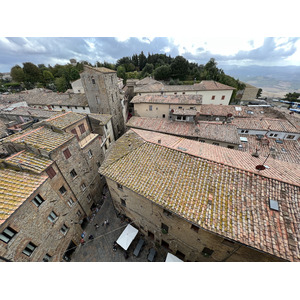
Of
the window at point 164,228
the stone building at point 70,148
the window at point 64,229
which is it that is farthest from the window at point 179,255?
Result: the stone building at point 70,148

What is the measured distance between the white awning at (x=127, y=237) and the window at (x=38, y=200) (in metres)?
9.05

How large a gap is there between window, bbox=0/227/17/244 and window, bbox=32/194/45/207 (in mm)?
1970

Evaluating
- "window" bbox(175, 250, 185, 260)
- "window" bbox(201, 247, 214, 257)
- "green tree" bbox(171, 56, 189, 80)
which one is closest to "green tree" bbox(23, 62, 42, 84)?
"green tree" bbox(171, 56, 189, 80)

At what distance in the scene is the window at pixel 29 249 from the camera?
9750mm

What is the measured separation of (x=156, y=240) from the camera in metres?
14.4

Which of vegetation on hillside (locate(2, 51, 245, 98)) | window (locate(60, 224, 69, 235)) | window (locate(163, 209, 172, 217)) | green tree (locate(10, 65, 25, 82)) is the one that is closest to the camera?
window (locate(163, 209, 172, 217))

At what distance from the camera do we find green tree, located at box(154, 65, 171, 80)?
63.4 metres

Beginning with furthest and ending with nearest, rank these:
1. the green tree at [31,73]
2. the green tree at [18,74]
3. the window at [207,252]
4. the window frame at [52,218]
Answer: the green tree at [31,73] < the green tree at [18,74] < the window frame at [52,218] < the window at [207,252]

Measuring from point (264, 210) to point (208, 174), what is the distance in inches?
157

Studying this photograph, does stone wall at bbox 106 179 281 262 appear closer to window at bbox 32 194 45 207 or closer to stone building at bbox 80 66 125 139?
window at bbox 32 194 45 207

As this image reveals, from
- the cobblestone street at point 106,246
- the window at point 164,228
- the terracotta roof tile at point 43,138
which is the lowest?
the cobblestone street at point 106,246

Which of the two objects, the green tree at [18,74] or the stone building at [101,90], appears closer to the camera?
the stone building at [101,90]

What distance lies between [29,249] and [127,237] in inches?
343

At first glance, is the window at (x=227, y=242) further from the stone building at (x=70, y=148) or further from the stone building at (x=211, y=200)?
the stone building at (x=70, y=148)
